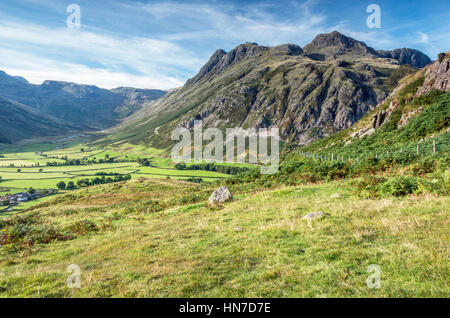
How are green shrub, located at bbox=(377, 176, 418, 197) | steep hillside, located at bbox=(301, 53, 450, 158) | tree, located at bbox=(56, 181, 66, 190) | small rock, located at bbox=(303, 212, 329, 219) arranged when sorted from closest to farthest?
1. small rock, located at bbox=(303, 212, 329, 219)
2. green shrub, located at bbox=(377, 176, 418, 197)
3. steep hillside, located at bbox=(301, 53, 450, 158)
4. tree, located at bbox=(56, 181, 66, 190)

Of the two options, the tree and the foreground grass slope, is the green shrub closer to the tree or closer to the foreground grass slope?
the foreground grass slope

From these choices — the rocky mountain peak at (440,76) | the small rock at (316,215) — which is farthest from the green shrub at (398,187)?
the rocky mountain peak at (440,76)

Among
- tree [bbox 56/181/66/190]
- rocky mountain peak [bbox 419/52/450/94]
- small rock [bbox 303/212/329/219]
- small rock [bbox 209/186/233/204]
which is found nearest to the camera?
small rock [bbox 303/212/329/219]

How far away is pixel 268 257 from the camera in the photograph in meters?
8.39

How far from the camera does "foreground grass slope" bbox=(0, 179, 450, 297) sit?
21.0 ft

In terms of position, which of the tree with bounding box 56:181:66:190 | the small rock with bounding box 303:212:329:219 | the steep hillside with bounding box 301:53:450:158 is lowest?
the tree with bounding box 56:181:66:190

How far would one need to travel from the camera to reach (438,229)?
27.7ft

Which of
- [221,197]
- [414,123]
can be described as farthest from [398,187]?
[414,123]

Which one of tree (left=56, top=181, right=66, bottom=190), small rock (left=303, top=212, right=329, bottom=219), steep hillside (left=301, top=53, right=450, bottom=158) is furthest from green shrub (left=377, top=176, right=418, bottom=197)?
tree (left=56, top=181, right=66, bottom=190)

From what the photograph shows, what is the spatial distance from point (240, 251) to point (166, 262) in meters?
2.87

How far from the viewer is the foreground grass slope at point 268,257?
21.0ft

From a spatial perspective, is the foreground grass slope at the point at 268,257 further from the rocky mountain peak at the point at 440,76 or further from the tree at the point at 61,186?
the tree at the point at 61,186

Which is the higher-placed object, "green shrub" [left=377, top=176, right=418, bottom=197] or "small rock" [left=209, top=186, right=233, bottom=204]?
"green shrub" [left=377, top=176, right=418, bottom=197]
